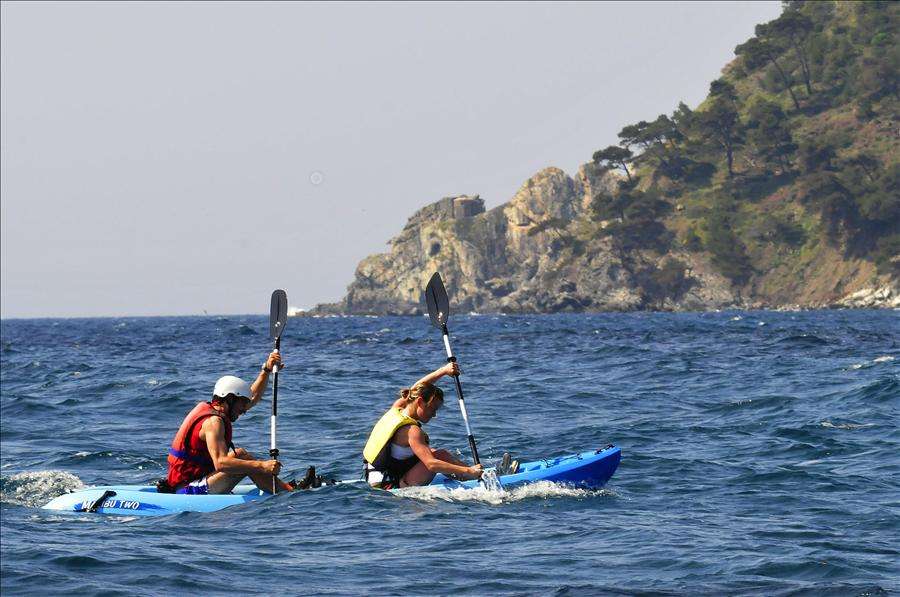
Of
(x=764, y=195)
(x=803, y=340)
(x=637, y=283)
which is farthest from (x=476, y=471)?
(x=764, y=195)

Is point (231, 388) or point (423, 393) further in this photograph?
point (423, 393)

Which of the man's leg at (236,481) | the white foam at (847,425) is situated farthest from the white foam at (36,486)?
the white foam at (847,425)

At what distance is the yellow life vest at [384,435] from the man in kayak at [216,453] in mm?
1156

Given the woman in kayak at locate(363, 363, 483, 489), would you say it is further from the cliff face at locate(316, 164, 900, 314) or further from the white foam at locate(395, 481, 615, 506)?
the cliff face at locate(316, 164, 900, 314)

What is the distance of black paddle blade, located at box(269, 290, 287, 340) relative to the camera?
17469 mm

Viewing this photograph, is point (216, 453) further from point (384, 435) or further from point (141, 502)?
point (384, 435)

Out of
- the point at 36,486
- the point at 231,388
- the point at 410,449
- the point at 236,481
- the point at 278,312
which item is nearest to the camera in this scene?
the point at 231,388

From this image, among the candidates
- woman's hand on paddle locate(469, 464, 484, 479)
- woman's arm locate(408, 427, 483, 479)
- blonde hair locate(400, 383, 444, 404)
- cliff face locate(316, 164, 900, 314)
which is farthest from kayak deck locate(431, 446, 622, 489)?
cliff face locate(316, 164, 900, 314)

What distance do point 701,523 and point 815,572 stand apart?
2335mm

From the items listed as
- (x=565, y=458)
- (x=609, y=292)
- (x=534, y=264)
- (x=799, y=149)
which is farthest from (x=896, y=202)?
(x=565, y=458)

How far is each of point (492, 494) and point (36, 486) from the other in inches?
246

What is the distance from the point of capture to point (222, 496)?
13117mm

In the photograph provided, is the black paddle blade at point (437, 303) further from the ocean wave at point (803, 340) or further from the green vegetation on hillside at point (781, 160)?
the green vegetation on hillside at point (781, 160)

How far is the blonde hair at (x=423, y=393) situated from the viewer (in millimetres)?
13188
